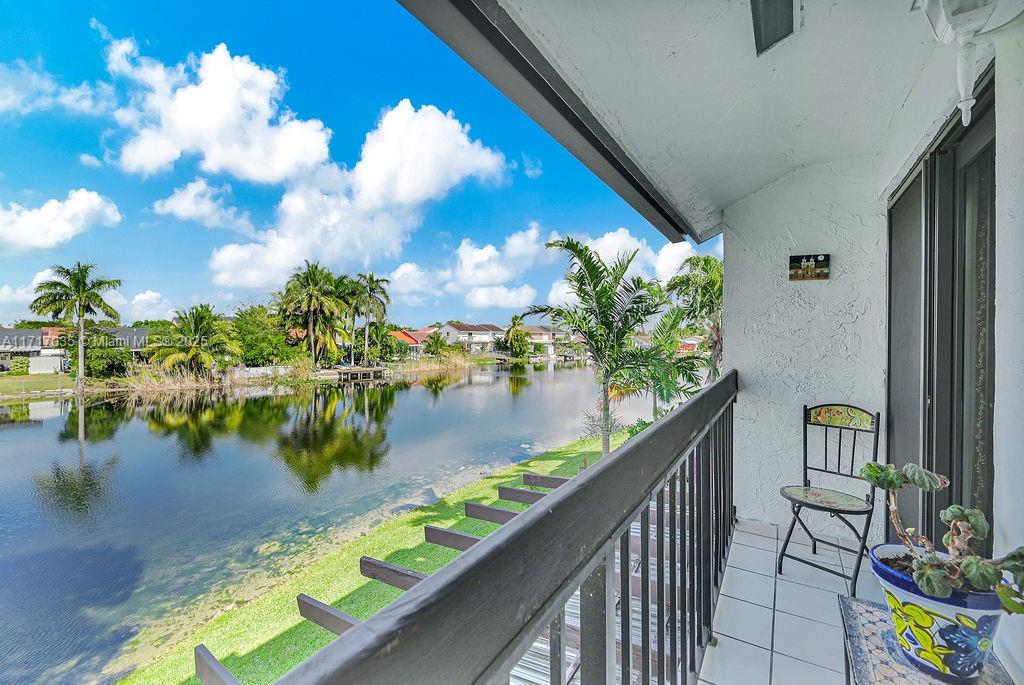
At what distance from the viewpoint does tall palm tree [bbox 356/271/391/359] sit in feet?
88.6

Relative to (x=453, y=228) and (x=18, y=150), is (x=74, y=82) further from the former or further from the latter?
(x=453, y=228)

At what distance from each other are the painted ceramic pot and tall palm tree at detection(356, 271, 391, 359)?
89.2 feet

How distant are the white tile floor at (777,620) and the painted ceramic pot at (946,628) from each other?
78cm

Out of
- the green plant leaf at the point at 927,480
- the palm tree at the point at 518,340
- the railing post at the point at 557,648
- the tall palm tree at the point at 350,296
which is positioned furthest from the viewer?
the tall palm tree at the point at 350,296

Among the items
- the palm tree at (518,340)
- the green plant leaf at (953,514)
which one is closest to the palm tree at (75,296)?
the palm tree at (518,340)

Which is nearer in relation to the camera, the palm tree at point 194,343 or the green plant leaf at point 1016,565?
the green plant leaf at point 1016,565

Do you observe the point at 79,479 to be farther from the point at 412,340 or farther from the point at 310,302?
the point at 412,340

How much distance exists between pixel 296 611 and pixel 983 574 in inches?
249

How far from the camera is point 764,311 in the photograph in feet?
9.07

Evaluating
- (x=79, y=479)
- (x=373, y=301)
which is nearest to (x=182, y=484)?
(x=79, y=479)

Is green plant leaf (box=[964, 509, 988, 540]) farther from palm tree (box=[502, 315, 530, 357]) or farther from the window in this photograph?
palm tree (box=[502, 315, 530, 357])

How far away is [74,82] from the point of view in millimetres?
16703

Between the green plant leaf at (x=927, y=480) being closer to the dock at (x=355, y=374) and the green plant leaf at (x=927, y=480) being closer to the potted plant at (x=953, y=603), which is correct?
the potted plant at (x=953, y=603)

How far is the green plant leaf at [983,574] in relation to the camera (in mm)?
720
